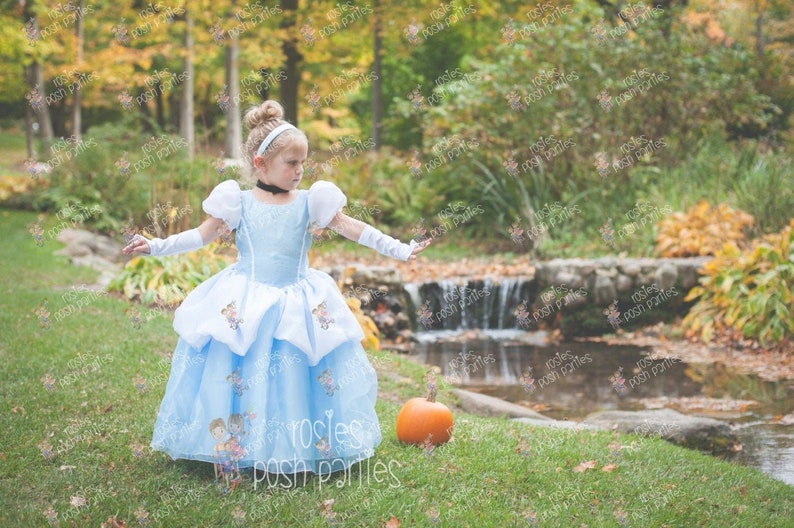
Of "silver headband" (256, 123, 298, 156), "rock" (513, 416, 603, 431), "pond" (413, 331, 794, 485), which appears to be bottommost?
"pond" (413, 331, 794, 485)

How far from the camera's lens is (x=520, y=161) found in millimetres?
12953

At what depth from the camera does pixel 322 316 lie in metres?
3.59

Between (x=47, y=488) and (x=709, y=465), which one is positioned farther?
(x=709, y=465)

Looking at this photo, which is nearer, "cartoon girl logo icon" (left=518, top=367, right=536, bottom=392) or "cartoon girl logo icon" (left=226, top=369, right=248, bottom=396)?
"cartoon girl logo icon" (left=226, top=369, right=248, bottom=396)

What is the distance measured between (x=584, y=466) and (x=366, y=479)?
47.9 inches

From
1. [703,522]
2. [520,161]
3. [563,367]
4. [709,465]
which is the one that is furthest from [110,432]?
[520,161]

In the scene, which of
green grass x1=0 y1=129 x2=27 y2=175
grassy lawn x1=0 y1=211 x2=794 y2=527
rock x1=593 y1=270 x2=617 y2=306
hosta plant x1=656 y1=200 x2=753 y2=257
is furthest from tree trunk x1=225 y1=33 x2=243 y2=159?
grassy lawn x1=0 y1=211 x2=794 y2=527

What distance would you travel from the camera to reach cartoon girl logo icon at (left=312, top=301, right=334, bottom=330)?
11.8 feet

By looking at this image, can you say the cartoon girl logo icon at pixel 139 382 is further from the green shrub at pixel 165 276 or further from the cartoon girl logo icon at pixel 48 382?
the green shrub at pixel 165 276

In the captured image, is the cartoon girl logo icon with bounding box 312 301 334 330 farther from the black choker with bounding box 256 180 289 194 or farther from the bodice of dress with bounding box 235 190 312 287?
the black choker with bounding box 256 180 289 194

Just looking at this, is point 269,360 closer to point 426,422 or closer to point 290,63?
point 426,422

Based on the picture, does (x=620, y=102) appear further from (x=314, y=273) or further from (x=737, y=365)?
(x=314, y=273)

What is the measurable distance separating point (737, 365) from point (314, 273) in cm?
553
